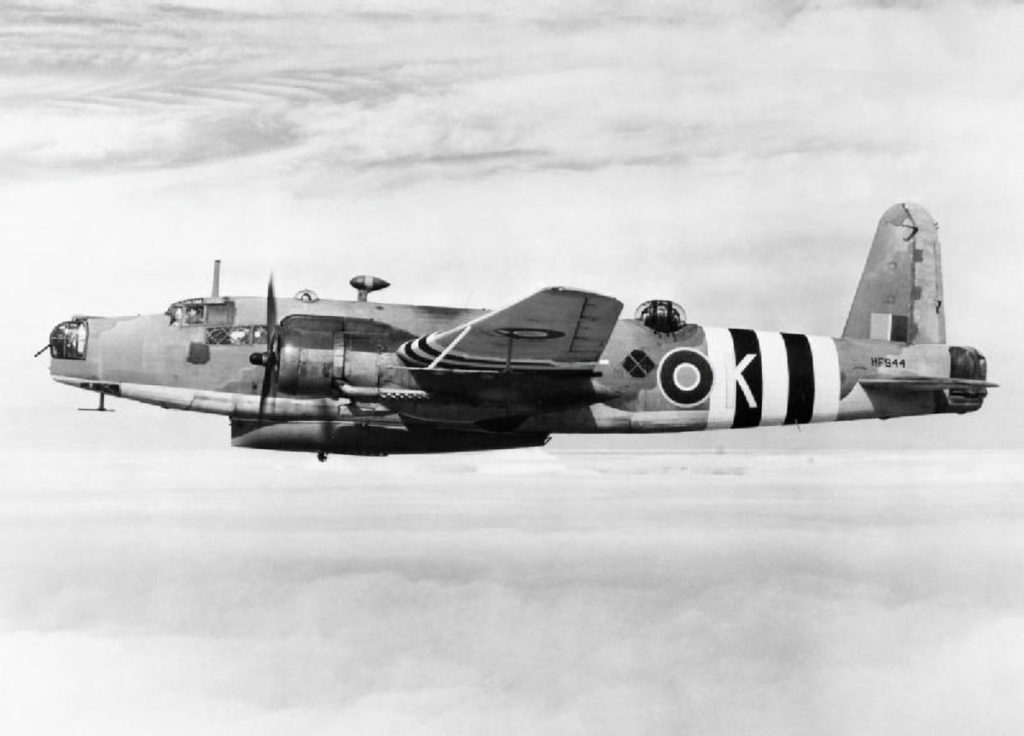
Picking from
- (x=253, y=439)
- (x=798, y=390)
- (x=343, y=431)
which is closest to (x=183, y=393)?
(x=253, y=439)

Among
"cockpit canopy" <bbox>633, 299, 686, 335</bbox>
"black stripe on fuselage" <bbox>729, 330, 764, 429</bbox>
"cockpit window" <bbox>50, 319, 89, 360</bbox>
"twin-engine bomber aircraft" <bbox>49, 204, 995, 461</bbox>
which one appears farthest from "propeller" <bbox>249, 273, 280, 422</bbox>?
"black stripe on fuselage" <bbox>729, 330, 764, 429</bbox>

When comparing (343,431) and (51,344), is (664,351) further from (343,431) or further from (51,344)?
(51,344)

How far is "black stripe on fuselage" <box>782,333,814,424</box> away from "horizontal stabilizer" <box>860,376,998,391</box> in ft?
2.34

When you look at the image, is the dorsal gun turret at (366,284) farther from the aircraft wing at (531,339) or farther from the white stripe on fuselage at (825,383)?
the white stripe on fuselage at (825,383)

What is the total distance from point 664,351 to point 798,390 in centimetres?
172

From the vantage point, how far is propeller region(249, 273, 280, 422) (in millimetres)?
12328

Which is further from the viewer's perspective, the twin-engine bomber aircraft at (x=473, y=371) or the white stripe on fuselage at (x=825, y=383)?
the white stripe on fuselage at (x=825, y=383)

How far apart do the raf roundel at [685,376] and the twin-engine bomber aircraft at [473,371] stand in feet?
0.05

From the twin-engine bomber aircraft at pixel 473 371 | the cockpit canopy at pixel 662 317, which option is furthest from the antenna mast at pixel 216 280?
the cockpit canopy at pixel 662 317

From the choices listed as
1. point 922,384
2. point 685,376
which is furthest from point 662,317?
point 922,384

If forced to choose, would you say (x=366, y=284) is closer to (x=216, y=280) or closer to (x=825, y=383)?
(x=216, y=280)

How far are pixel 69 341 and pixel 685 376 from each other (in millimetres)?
6909

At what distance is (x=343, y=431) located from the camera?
13.1m

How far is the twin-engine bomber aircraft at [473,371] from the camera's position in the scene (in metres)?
12.2
